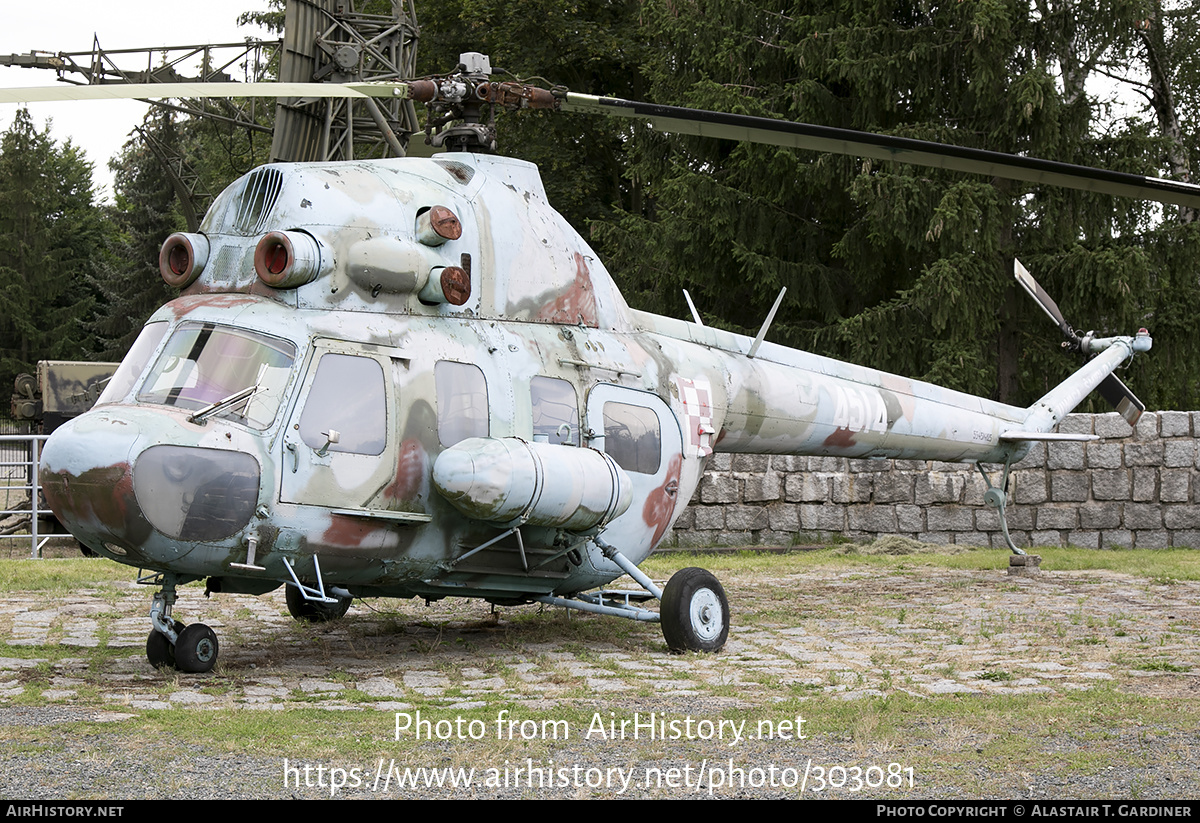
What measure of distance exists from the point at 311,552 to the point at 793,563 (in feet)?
28.0

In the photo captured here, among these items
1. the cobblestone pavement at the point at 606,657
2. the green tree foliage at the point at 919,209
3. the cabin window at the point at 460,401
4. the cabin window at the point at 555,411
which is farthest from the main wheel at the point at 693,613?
the green tree foliage at the point at 919,209

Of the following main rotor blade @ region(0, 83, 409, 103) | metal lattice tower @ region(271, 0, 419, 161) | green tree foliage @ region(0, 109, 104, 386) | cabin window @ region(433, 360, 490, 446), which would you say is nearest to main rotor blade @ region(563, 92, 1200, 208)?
main rotor blade @ region(0, 83, 409, 103)

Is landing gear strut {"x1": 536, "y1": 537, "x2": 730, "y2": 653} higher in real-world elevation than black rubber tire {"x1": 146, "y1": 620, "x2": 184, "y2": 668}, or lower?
higher

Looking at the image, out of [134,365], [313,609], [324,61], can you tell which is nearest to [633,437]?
[313,609]

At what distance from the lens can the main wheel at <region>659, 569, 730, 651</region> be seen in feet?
26.0

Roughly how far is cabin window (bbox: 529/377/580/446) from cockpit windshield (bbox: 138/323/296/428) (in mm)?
1636

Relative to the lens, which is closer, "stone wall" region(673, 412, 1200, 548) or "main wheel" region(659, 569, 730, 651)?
"main wheel" region(659, 569, 730, 651)

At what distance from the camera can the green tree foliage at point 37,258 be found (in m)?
48.3

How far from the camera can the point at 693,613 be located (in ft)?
26.2

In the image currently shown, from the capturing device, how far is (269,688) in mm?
6621

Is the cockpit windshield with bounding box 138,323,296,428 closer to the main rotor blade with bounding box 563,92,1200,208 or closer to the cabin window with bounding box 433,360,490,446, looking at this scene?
the cabin window with bounding box 433,360,490,446

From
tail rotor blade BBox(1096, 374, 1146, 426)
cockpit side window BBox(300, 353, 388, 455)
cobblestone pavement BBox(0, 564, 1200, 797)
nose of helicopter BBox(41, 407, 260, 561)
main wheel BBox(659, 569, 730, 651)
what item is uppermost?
tail rotor blade BBox(1096, 374, 1146, 426)

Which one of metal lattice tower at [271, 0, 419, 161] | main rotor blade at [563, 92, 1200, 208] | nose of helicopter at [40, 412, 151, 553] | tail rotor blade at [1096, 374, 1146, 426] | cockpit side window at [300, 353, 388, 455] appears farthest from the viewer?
metal lattice tower at [271, 0, 419, 161]
